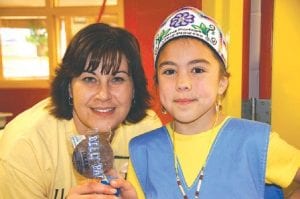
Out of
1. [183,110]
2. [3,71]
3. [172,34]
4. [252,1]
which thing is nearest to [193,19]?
[172,34]

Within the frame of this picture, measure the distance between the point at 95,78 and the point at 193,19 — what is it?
0.42m

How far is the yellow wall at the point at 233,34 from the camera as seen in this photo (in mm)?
1336

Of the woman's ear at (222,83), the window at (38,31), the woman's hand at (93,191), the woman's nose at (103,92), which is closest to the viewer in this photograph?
the woman's hand at (93,191)

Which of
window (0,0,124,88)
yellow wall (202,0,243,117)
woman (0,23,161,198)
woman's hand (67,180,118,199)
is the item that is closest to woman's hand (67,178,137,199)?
woman's hand (67,180,118,199)

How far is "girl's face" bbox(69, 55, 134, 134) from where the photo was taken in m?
1.32

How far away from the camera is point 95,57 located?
1327 mm

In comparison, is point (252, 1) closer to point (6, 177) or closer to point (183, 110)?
point (183, 110)

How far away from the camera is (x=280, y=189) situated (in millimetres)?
1087

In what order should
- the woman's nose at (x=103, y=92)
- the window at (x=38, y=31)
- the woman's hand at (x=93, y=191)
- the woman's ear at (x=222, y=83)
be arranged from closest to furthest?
the woman's hand at (x=93, y=191) < the woman's ear at (x=222, y=83) < the woman's nose at (x=103, y=92) < the window at (x=38, y=31)

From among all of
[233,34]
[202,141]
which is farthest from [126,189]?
[233,34]

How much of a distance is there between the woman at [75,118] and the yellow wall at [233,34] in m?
0.32

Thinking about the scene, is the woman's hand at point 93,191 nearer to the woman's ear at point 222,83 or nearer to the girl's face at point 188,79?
the girl's face at point 188,79

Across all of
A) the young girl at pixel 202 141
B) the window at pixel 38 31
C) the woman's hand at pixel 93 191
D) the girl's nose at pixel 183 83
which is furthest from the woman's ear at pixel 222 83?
the window at pixel 38 31

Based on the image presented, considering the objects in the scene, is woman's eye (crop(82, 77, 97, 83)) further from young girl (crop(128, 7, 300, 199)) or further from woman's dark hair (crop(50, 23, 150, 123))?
young girl (crop(128, 7, 300, 199))
